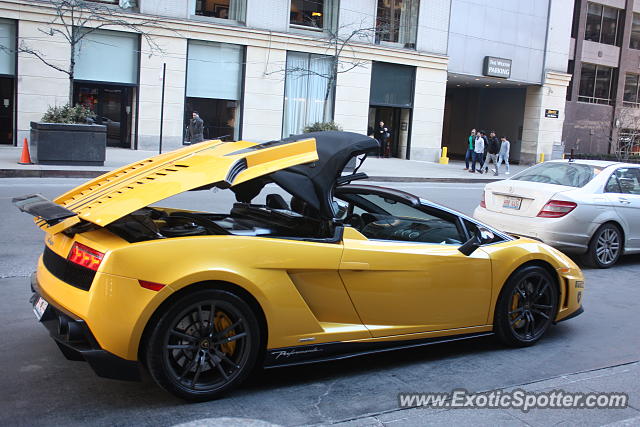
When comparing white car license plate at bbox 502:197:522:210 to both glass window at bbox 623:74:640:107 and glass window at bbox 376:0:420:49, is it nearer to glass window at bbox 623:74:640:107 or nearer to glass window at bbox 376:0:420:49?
glass window at bbox 376:0:420:49

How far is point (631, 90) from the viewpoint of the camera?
47.8m

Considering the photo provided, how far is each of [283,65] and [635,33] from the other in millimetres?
30711

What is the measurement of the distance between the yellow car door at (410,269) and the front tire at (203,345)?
0.83 metres

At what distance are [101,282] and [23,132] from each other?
23.0 meters

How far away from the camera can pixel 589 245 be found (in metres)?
9.19

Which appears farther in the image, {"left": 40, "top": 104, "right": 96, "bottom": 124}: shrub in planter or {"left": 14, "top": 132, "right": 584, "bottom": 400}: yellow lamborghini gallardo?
{"left": 40, "top": 104, "right": 96, "bottom": 124}: shrub in planter

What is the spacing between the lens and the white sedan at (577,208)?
29.6 ft

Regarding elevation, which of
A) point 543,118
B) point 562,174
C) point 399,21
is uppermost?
point 399,21

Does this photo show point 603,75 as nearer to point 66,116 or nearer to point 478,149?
point 478,149

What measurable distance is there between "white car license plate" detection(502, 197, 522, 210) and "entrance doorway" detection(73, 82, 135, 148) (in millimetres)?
20144

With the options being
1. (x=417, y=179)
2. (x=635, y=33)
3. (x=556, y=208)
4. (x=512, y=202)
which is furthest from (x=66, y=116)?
(x=635, y=33)

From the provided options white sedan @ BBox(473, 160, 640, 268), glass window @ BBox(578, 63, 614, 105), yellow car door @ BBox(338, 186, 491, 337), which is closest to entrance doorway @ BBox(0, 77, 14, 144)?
white sedan @ BBox(473, 160, 640, 268)

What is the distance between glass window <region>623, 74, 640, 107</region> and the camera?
1861 inches

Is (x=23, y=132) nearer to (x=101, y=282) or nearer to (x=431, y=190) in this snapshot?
(x=431, y=190)
